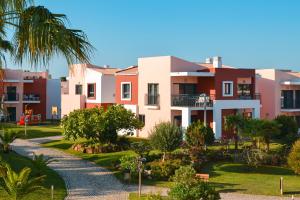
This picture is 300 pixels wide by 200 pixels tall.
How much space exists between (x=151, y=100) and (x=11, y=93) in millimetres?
21486

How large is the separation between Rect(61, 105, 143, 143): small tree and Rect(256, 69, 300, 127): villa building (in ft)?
61.3

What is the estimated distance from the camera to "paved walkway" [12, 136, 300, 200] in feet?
60.7

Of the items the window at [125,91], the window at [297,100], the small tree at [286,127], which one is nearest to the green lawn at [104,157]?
the window at [125,91]

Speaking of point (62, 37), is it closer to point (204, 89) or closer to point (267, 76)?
point (204, 89)

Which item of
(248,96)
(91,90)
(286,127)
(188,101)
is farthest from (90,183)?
(91,90)

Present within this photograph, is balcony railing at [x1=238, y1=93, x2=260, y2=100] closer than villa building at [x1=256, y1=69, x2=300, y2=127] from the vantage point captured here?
Yes

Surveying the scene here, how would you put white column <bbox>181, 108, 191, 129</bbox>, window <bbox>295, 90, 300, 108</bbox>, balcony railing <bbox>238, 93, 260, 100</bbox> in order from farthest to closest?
window <bbox>295, 90, 300, 108</bbox> < balcony railing <bbox>238, 93, 260, 100</bbox> < white column <bbox>181, 108, 191, 129</bbox>

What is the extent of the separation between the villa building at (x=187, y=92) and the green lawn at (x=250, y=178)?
1032 centimetres

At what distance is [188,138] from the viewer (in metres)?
28.1

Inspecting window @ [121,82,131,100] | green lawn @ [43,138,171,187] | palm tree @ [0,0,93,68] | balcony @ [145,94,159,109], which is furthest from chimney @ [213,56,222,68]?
palm tree @ [0,0,93,68]

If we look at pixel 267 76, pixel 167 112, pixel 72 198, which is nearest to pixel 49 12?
pixel 72 198

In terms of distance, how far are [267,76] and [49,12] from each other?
130 ft

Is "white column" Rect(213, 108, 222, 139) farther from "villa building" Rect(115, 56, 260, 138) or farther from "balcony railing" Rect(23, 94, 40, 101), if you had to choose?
"balcony railing" Rect(23, 94, 40, 101)

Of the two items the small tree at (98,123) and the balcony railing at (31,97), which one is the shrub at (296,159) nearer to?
the small tree at (98,123)
